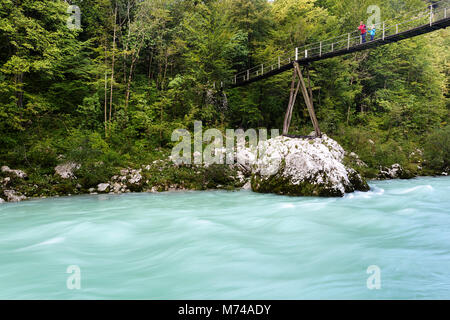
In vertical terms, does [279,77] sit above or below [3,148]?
above

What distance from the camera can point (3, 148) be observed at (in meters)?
10.5

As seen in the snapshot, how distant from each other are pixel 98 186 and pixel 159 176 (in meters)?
2.37

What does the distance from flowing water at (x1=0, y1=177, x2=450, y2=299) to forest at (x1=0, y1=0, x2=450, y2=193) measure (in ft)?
16.8

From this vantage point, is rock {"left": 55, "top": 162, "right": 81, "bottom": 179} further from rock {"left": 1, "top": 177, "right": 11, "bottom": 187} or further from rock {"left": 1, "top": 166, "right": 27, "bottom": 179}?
rock {"left": 1, "top": 177, "right": 11, "bottom": 187}

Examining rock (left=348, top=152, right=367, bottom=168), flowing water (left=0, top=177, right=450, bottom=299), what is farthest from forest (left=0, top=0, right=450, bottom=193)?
flowing water (left=0, top=177, right=450, bottom=299)

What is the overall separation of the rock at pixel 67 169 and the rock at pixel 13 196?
5.28ft

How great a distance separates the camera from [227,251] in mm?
4332

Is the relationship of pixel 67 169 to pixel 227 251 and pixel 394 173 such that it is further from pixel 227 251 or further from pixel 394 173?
pixel 394 173

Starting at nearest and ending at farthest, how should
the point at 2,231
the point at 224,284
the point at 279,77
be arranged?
the point at 224,284, the point at 2,231, the point at 279,77

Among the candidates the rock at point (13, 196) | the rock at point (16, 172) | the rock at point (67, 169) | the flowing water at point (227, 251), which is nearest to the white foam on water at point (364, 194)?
the flowing water at point (227, 251)

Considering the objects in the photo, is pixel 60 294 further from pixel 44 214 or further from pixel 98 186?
pixel 98 186

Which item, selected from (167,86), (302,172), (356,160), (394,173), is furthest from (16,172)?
(394,173)

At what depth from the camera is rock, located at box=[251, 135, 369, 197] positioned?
30.4 ft
